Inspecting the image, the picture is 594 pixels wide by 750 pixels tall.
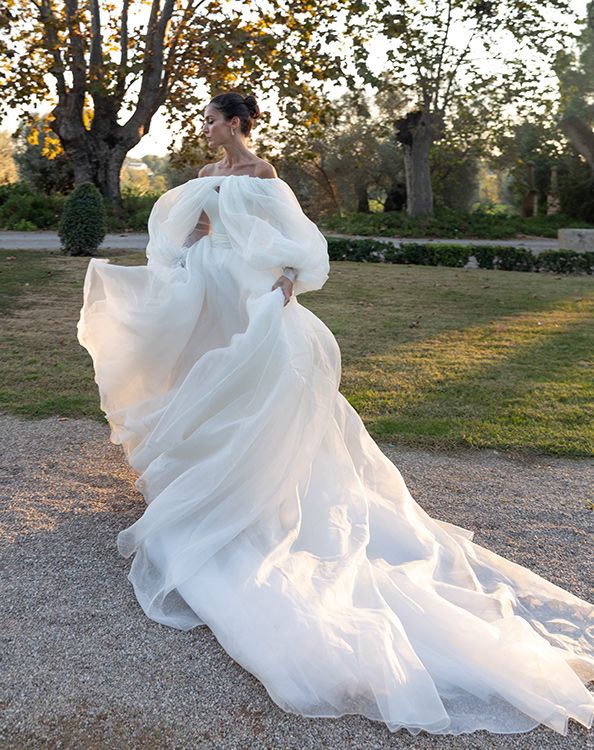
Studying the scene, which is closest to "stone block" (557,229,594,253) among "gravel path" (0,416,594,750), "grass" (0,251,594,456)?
"grass" (0,251,594,456)

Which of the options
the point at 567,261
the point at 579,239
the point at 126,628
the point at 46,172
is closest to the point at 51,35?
the point at 46,172

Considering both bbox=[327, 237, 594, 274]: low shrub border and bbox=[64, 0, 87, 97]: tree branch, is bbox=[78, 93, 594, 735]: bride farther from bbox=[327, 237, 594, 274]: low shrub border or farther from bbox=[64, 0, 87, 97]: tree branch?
bbox=[64, 0, 87, 97]: tree branch

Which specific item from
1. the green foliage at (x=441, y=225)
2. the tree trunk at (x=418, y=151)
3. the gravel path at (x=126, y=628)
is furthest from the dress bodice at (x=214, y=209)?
the tree trunk at (x=418, y=151)

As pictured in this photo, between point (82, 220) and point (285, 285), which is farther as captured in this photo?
point (82, 220)

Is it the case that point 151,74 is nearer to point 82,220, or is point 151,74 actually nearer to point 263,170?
point 82,220

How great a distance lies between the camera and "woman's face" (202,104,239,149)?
4.22 metres

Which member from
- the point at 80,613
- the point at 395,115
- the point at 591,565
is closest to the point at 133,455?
the point at 80,613

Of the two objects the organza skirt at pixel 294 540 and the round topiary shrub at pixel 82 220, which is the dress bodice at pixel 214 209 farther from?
the round topiary shrub at pixel 82 220

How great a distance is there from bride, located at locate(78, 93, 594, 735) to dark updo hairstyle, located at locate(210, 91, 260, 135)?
0.04 ft

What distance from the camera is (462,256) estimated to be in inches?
665

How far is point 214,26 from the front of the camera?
1839cm

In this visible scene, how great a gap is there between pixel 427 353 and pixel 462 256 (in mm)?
8528

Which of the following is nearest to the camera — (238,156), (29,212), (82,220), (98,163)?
(238,156)

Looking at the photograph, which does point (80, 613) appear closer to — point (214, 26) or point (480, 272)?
point (480, 272)
